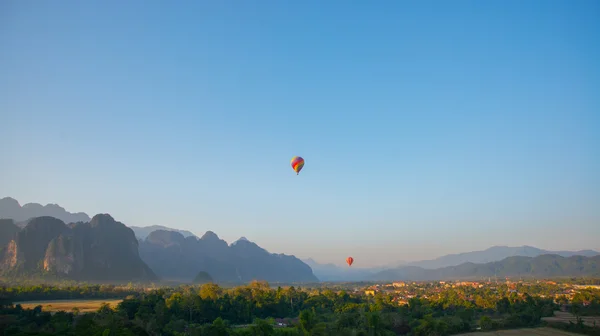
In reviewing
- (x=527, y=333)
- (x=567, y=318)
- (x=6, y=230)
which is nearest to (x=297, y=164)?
(x=527, y=333)

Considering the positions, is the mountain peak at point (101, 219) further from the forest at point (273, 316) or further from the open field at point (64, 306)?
the open field at point (64, 306)

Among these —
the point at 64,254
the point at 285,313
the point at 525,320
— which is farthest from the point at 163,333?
the point at 64,254

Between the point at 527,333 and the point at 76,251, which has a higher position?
the point at 76,251

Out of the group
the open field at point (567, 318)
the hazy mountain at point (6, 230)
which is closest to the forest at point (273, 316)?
the open field at point (567, 318)

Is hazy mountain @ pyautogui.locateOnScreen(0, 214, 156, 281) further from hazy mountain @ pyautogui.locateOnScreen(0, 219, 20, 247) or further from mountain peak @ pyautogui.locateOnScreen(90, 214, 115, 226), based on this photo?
hazy mountain @ pyautogui.locateOnScreen(0, 219, 20, 247)

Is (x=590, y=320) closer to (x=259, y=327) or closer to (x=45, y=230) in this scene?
(x=259, y=327)

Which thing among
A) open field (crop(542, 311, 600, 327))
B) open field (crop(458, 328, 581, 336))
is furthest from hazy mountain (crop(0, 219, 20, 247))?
open field (crop(542, 311, 600, 327))

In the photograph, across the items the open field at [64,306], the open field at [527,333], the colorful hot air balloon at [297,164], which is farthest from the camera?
the open field at [64,306]

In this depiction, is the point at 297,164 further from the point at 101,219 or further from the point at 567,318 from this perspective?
the point at 101,219

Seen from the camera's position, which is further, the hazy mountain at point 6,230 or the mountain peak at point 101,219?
the mountain peak at point 101,219

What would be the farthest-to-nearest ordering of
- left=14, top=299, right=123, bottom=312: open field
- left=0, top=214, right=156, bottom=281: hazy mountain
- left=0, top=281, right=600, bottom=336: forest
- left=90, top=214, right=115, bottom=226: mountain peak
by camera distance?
left=90, top=214, right=115, bottom=226: mountain peak < left=0, top=214, right=156, bottom=281: hazy mountain < left=14, top=299, right=123, bottom=312: open field < left=0, top=281, right=600, bottom=336: forest
